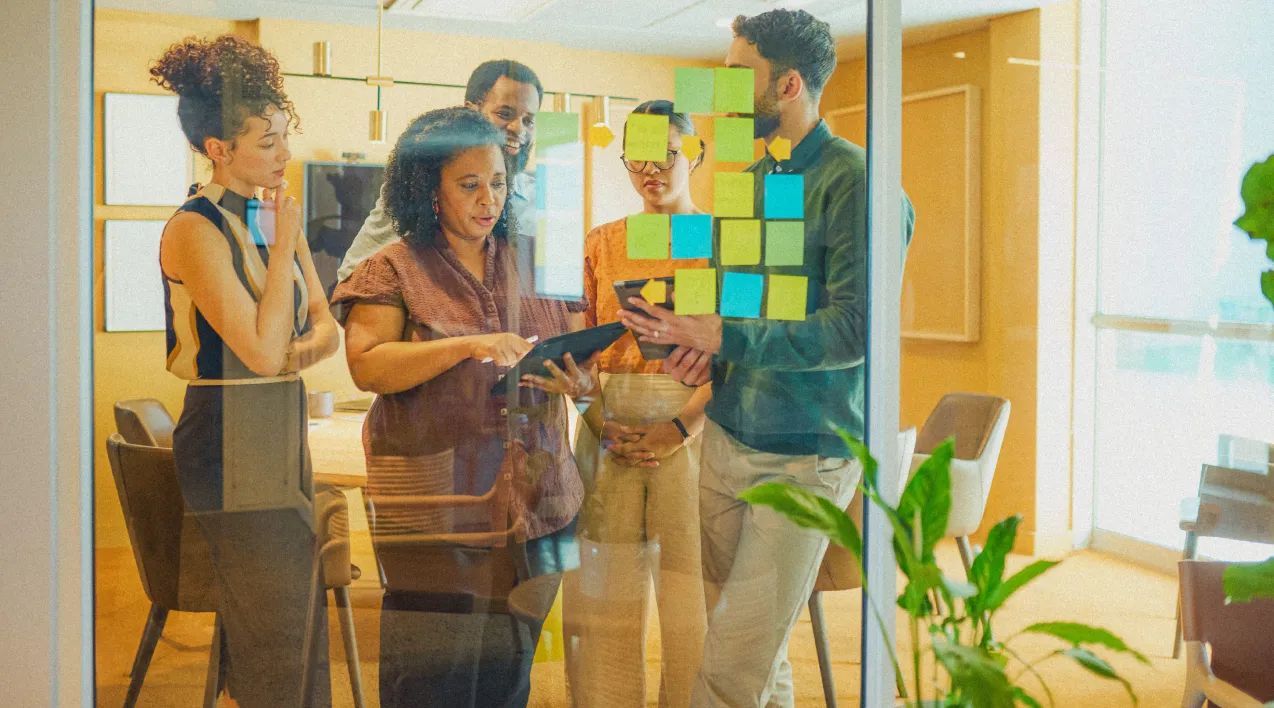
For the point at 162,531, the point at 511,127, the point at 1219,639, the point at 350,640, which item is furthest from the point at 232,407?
the point at 1219,639

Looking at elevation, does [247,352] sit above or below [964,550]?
above

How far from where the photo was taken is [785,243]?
1926mm

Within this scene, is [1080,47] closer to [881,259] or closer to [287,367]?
[881,259]

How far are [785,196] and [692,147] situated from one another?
0.21m

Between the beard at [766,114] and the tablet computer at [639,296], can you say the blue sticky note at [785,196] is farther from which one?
the tablet computer at [639,296]

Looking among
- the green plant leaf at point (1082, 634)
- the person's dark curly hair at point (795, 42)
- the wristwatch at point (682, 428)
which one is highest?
the person's dark curly hair at point (795, 42)

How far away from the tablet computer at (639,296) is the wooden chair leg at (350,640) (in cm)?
70

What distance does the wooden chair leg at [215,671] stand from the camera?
179 cm

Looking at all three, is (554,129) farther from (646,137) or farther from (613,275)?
(613,275)

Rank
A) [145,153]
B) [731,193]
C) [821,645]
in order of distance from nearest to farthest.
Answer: [145,153] < [731,193] < [821,645]

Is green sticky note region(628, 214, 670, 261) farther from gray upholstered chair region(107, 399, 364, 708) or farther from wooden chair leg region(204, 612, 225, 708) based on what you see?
wooden chair leg region(204, 612, 225, 708)

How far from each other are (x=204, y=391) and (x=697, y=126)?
1.00m

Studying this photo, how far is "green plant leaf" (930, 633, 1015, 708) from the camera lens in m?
1.18

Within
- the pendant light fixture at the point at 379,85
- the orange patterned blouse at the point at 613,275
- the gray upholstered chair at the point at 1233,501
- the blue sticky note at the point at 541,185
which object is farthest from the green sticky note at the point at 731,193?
the gray upholstered chair at the point at 1233,501
